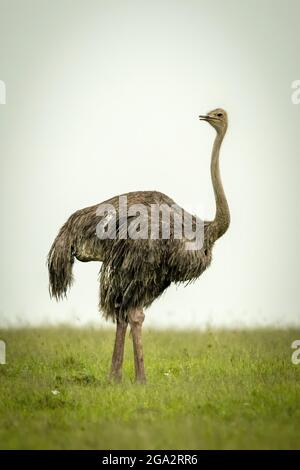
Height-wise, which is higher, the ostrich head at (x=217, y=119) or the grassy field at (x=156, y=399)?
the ostrich head at (x=217, y=119)

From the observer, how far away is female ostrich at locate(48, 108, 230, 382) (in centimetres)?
1191

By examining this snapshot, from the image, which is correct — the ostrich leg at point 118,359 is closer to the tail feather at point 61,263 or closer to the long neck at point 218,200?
the tail feather at point 61,263

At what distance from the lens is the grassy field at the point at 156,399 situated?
355 inches

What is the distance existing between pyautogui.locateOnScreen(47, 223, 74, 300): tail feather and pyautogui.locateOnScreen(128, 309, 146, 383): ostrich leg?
3.07 feet

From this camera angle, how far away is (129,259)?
11.9 metres

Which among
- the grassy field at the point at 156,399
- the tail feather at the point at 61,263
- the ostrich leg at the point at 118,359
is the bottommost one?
the grassy field at the point at 156,399

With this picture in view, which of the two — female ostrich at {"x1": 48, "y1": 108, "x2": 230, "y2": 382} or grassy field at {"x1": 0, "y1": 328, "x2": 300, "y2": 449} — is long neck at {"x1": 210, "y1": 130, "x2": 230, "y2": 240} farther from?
grassy field at {"x1": 0, "y1": 328, "x2": 300, "y2": 449}

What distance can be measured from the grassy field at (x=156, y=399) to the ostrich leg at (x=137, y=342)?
0.19 m

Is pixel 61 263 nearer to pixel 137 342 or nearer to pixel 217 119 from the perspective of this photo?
pixel 137 342

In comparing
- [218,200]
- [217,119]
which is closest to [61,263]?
[218,200]

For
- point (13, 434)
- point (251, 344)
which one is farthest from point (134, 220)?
point (251, 344)

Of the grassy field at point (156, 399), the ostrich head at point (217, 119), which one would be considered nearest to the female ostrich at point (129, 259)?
the grassy field at point (156, 399)

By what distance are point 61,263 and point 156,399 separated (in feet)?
8.22

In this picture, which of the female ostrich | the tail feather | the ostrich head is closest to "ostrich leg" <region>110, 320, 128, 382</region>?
the female ostrich
